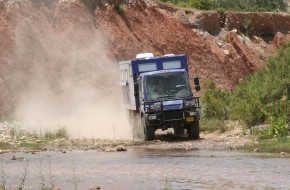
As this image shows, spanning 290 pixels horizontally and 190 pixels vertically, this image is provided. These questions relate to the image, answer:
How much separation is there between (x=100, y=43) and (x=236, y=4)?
21.7 metres

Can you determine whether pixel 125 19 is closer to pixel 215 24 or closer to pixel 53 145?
pixel 215 24

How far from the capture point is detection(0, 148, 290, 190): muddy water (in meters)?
15.8

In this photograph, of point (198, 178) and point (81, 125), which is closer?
point (198, 178)

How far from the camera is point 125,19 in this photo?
56562 millimetres

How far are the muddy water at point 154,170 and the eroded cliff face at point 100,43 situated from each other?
25754mm

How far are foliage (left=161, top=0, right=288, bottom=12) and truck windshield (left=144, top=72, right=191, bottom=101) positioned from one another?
35332mm

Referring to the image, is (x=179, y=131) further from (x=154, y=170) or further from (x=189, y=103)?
(x=154, y=170)

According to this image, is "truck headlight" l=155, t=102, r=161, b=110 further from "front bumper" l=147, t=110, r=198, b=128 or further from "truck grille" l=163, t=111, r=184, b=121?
"truck grille" l=163, t=111, r=184, b=121

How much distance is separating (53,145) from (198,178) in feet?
42.6

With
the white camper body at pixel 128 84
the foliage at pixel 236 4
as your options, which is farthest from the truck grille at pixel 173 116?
the foliage at pixel 236 4

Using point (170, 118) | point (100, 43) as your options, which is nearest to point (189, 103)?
point (170, 118)

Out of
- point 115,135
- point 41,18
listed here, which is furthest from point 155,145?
point 41,18

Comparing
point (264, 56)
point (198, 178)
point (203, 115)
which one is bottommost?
point (198, 178)

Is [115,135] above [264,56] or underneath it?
underneath
